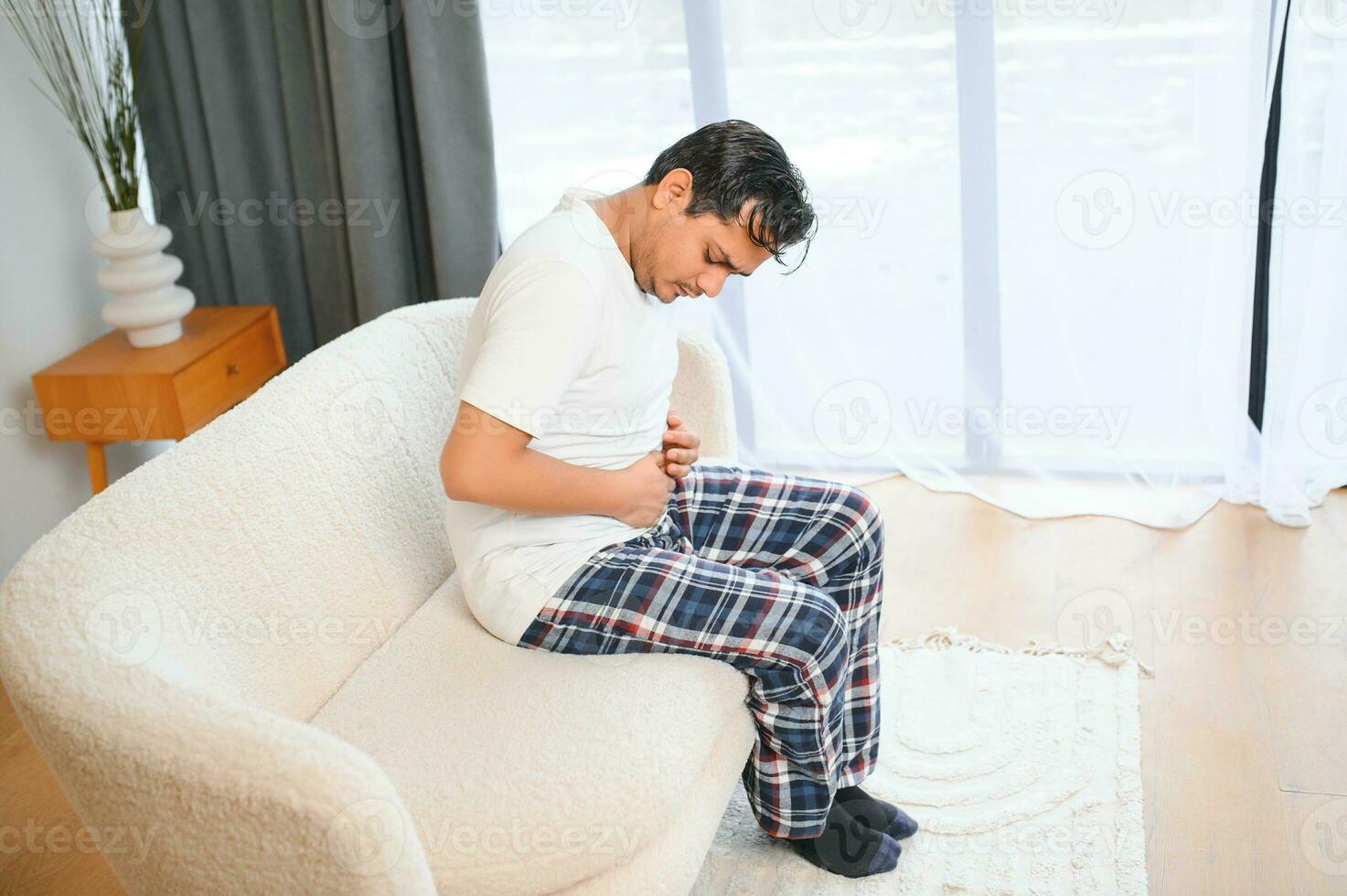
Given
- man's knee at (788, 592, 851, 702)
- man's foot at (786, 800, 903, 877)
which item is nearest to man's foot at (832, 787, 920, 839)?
man's foot at (786, 800, 903, 877)

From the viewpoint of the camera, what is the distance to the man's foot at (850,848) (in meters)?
1.62

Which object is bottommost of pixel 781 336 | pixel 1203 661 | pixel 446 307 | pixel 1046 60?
pixel 1203 661

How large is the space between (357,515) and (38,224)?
54.8 inches

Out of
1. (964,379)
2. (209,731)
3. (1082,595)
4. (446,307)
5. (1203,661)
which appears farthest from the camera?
(964,379)

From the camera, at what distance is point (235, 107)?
2693 mm

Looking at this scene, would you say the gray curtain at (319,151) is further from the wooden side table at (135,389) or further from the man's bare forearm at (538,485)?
the man's bare forearm at (538,485)

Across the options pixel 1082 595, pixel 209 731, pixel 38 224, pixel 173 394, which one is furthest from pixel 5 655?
pixel 1082 595

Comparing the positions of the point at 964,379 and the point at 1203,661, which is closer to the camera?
the point at 1203,661

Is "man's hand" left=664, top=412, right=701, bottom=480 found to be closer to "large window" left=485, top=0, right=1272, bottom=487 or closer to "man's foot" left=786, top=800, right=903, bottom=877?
"man's foot" left=786, top=800, right=903, bottom=877

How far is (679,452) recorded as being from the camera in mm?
1583

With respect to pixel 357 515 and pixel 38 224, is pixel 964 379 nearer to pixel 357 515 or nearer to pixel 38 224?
pixel 357 515

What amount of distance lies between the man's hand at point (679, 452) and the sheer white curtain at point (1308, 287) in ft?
4.63

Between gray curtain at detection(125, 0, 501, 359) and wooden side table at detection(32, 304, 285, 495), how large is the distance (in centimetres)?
32

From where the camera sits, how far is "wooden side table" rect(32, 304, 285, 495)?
2348 mm
